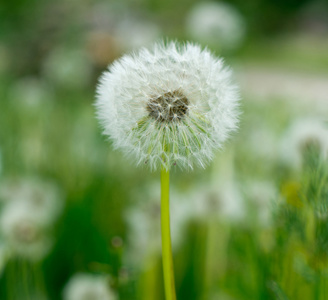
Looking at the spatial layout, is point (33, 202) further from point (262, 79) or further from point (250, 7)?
point (250, 7)

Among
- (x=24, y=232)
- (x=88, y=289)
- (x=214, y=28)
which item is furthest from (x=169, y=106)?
(x=214, y=28)

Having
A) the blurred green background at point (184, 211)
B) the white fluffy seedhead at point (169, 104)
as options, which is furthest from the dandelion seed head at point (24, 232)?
the white fluffy seedhead at point (169, 104)

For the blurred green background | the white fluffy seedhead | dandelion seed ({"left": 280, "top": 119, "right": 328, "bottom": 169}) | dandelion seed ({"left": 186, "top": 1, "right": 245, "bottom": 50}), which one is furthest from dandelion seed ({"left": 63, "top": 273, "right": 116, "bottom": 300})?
dandelion seed ({"left": 186, "top": 1, "right": 245, "bottom": 50})

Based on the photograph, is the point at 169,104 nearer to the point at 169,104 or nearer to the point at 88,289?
the point at 169,104

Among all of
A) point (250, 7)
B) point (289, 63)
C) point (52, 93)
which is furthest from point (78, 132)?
point (250, 7)

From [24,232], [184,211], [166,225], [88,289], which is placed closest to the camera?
[166,225]

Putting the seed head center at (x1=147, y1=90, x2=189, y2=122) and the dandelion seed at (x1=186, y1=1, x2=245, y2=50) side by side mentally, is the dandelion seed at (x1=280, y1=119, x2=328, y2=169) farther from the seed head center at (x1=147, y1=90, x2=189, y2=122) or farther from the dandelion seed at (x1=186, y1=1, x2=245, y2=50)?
the dandelion seed at (x1=186, y1=1, x2=245, y2=50)

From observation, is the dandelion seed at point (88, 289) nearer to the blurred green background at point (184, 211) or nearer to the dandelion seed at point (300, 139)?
the blurred green background at point (184, 211)

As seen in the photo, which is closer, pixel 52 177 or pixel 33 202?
pixel 33 202

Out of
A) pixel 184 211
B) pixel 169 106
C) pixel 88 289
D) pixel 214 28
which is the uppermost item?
pixel 214 28

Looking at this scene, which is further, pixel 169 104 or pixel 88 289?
pixel 88 289
